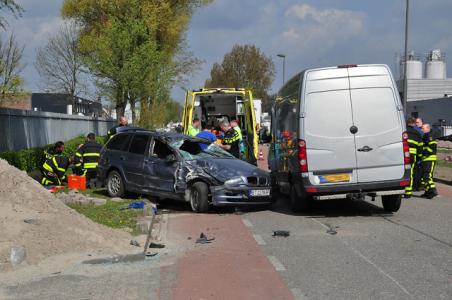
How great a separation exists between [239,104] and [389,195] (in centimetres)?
944

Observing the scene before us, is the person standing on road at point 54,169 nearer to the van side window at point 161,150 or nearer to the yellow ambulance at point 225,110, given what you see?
the van side window at point 161,150

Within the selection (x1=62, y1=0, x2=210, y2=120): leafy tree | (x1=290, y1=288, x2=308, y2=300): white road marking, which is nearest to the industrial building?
(x1=62, y1=0, x2=210, y2=120): leafy tree

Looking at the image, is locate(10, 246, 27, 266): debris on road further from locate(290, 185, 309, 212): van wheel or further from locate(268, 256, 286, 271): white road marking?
locate(290, 185, 309, 212): van wheel

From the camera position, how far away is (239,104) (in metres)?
20.2

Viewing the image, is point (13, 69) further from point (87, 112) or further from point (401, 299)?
point (401, 299)

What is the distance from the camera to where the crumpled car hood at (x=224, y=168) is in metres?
11.9

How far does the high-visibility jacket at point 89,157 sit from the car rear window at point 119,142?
160 cm

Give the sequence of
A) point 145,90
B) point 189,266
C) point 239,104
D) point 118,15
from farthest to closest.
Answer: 1. point 118,15
2. point 145,90
3. point 239,104
4. point 189,266

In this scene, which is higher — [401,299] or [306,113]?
[306,113]

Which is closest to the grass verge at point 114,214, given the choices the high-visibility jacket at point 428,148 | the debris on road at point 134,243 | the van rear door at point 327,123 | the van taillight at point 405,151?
the debris on road at point 134,243

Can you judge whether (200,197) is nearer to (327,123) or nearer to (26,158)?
(327,123)

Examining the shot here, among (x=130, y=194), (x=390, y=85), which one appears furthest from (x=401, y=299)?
(x=130, y=194)

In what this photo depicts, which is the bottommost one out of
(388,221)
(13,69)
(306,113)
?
(388,221)

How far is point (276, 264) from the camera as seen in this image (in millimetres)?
7535
